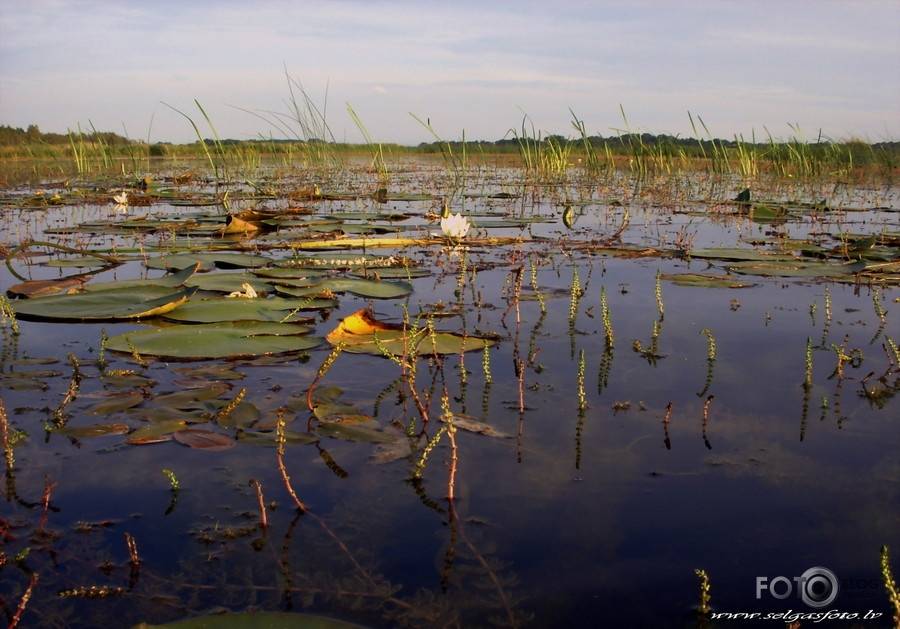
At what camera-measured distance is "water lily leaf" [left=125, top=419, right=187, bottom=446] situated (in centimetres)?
166

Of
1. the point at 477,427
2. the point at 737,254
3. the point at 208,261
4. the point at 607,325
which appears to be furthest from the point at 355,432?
the point at 737,254

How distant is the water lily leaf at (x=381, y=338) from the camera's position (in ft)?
→ 7.70

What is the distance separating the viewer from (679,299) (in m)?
3.23

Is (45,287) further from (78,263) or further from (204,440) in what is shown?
(204,440)

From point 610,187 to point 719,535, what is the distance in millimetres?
10136

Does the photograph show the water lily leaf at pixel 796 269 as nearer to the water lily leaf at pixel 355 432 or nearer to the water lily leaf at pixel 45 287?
the water lily leaf at pixel 355 432

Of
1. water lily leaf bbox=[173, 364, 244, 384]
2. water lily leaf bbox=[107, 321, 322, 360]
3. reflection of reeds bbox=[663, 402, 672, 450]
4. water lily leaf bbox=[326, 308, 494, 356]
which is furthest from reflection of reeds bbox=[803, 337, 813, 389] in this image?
water lily leaf bbox=[173, 364, 244, 384]

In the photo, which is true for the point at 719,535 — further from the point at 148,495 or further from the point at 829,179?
the point at 829,179

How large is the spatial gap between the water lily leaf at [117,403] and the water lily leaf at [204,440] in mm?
245

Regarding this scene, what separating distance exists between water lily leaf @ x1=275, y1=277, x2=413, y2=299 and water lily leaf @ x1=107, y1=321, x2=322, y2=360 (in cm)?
58

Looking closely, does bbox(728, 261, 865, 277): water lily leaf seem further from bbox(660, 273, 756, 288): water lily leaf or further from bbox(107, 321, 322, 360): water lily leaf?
bbox(107, 321, 322, 360): water lily leaf

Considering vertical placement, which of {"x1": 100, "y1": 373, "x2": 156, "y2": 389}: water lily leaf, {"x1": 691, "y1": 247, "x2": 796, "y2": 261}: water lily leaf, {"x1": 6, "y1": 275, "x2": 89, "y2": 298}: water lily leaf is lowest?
{"x1": 100, "y1": 373, "x2": 156, "y2": 389}: water lily leaf

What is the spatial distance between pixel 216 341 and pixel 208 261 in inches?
59.6

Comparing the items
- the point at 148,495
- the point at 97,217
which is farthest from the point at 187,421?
the point at 97,217
